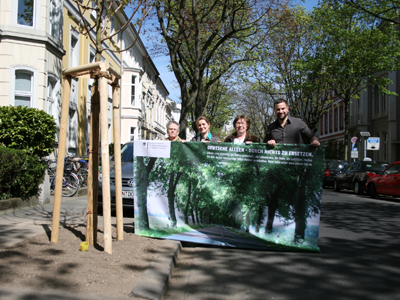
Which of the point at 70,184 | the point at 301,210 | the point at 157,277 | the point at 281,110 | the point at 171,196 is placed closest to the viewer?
the point at 157,277

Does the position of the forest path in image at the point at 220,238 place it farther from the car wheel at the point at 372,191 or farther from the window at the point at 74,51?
the window at the point at 74,51

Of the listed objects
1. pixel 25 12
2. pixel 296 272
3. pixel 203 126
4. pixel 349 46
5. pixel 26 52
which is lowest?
pixel 296 272

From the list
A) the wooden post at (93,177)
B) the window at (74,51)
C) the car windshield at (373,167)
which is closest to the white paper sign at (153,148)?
the wooden post at (93,177)

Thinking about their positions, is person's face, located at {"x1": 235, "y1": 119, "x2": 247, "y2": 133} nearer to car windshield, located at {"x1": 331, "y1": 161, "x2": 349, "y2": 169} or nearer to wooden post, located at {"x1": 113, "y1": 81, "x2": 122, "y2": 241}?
wooden post, located at {"x1": 113, "y1": 81, "x2": 122, "y2": 241}

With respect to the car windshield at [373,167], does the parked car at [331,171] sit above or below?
below

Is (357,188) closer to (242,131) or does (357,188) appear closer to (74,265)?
(242,131)

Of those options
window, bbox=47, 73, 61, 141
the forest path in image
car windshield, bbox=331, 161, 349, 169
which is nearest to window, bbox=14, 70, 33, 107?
window, bbox=47, 73, 61, 141

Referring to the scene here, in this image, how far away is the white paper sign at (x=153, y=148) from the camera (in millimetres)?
6250

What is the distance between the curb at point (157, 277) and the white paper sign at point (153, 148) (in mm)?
1438

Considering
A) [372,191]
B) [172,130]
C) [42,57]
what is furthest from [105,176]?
[372,191]

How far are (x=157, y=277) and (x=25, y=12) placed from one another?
16.6 m

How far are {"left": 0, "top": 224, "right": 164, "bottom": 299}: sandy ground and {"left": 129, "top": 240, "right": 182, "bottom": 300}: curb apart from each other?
0.29ft

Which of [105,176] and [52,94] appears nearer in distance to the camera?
[105,176]

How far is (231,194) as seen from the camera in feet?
20.1
